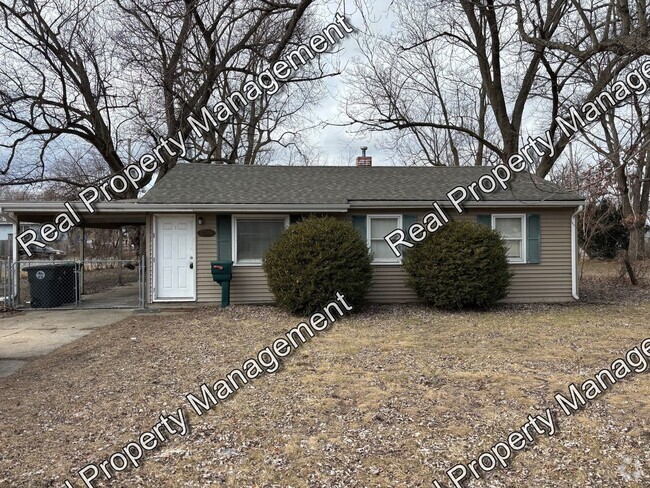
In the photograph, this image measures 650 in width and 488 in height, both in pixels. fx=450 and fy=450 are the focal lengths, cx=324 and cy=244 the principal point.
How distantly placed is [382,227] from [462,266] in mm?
2203

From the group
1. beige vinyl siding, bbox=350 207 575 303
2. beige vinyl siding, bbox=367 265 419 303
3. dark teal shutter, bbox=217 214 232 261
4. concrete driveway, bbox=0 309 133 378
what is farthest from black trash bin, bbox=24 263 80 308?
beige vinyl siding, bbox=350 207 575 303

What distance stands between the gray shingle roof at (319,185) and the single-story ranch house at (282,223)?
45 millimetres

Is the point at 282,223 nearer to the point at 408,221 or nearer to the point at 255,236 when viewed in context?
the point at 255,236

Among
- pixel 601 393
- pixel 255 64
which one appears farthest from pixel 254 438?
pixel 255 64

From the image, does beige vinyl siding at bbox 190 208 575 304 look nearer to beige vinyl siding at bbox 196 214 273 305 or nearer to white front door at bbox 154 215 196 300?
beige vinyl siding at bbox 196 214 273 305

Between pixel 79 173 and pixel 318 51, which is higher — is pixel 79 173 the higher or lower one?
the lower one

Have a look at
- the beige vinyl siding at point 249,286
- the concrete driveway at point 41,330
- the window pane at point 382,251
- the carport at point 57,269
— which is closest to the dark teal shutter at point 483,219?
the window pane at point 382,251

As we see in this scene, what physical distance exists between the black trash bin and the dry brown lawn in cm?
393

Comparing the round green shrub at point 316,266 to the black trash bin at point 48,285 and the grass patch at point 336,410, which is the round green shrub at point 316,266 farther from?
the black trash bin at point 48,285

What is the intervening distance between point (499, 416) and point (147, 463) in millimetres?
2857

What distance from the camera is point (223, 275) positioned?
31.3 ft

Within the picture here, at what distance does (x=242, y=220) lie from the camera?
10.1m

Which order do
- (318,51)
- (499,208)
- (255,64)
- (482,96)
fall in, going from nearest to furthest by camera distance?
(499,208) → (318,51) → (255,64) → (482,96)

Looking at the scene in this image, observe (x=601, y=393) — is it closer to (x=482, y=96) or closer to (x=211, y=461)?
(x=211, y=461)
